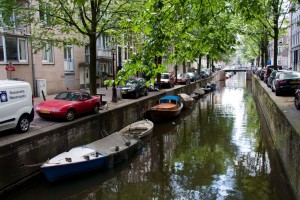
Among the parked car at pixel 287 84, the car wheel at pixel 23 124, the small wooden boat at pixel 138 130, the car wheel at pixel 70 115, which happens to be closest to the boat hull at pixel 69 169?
the car wheel at pixel 23 124

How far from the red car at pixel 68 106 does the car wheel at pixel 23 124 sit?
157cm

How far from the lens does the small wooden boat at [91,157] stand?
1090 centimetres

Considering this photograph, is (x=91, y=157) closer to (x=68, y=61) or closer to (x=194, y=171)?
(x=194, y=171)

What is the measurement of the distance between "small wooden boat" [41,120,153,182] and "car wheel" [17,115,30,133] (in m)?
1.61

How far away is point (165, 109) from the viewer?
22.6m

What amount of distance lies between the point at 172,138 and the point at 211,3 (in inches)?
475

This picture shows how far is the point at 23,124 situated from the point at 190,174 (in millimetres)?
6513

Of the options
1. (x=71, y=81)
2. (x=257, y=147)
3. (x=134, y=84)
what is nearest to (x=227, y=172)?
(x=257, y=147)

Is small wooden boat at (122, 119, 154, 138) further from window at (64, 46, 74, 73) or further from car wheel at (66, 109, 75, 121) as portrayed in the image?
window at (64, 46, 74, 73)

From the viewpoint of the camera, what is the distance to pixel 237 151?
15.6 metres

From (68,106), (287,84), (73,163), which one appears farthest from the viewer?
(287,84)

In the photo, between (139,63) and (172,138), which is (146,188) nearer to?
(139,63)

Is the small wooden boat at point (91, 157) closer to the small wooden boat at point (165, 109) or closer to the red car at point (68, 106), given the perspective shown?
the red car at point (68, 106)

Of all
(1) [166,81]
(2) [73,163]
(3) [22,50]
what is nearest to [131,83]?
(3) [22,50]
